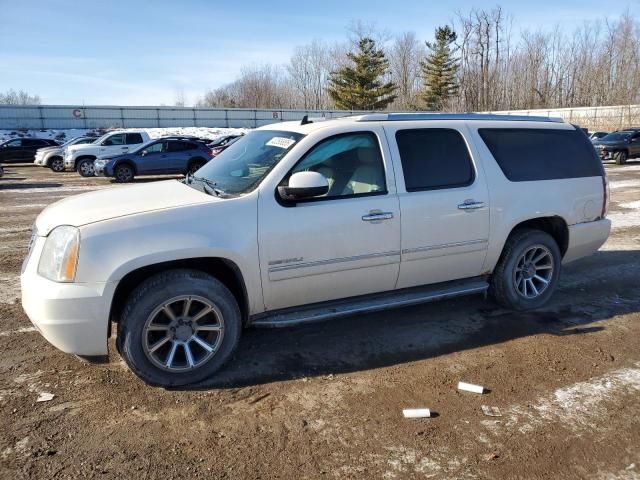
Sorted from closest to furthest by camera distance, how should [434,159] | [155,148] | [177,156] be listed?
1. [434,159]
2. [155,148]
3. [177,156]

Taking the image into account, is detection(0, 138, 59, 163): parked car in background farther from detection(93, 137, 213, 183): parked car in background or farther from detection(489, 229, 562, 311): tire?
detection(489, 229, 562, 311): tire

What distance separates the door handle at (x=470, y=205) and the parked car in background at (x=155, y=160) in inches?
623

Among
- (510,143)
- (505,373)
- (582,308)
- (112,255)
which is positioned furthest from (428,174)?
(112,255)

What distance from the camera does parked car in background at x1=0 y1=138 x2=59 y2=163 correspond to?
27141 millimetres

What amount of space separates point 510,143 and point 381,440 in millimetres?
3227

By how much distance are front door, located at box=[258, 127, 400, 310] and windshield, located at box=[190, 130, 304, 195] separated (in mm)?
223

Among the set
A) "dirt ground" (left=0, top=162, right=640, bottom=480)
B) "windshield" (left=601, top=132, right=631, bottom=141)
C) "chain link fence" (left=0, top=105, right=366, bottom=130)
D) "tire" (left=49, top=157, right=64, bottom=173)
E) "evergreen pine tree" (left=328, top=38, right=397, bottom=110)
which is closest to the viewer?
"dirt ground" (left=0, top=162, right=640, bottom=480)

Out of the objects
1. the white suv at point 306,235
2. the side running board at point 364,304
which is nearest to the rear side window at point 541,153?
the white suv at point 306,235

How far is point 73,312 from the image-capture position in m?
3.33

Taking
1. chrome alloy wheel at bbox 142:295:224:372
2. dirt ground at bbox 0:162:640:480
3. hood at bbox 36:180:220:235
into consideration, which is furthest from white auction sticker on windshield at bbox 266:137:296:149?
dirt ground at bbox 0:162:640:480

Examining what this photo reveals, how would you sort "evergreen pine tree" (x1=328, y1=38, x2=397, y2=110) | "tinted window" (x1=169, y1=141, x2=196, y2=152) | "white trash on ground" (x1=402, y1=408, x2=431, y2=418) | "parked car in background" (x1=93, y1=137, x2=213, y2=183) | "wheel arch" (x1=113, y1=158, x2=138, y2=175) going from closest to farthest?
"white trash on ground" (x1=402, y1=408, x2=431, y2=418) → "wheel arch" (x1=113, y1=158, x2=138, y2=175) → "parked car in background" (x1=93, y1=137, x2=213, y2=183) → "tinted window" (x1=169, y1=141, x2=196, y2=152) → "evergreen pine tree" (x1=328, y1=38, x2=397, y2=110)

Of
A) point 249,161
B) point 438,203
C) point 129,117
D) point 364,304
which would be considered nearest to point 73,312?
point 249,161

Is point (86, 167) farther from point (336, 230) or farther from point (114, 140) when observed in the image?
point (336, 230)

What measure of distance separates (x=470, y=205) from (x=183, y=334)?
2.67 metres
